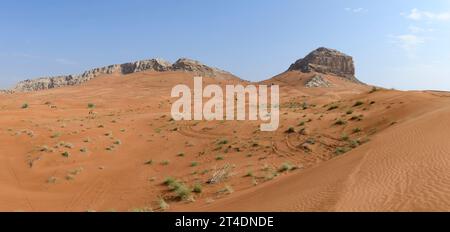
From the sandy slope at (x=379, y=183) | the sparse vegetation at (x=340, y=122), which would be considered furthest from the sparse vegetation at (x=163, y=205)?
the sparse vegetation at (x=340, y=122)

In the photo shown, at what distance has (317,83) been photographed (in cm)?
6291

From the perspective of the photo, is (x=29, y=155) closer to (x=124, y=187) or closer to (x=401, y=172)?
(x=124, y=187)

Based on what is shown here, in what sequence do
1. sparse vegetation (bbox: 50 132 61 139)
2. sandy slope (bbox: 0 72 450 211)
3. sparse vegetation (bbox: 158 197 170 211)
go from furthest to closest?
sparse vegetation (bbox: 50 132 61 139), sparse vegetation (bbox: 158 197 170 211), sandy slope (bbox: 0 72 450 211)

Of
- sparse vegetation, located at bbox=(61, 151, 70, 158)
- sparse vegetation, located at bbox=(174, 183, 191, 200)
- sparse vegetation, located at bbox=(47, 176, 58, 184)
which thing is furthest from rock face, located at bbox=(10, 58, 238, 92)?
sparse vegetation, located at bbox=(174, 183, 191, 200)

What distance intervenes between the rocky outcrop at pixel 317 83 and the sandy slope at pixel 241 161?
108 ft

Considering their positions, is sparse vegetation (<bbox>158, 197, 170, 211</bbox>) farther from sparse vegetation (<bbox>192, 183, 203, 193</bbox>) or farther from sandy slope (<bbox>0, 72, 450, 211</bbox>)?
sparse vegetation (<bbox>192, 183, 203, 193</bbox>)

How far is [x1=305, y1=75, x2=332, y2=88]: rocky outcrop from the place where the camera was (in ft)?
202

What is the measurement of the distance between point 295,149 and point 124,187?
7.91 meters

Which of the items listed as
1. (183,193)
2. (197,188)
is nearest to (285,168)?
(197,188)

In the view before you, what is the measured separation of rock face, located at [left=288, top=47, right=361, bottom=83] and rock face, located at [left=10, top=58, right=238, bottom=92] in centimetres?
1599

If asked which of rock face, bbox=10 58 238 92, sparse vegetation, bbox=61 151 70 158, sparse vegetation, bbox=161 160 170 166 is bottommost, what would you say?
sparse vegetation, bbox=161 160 170 166

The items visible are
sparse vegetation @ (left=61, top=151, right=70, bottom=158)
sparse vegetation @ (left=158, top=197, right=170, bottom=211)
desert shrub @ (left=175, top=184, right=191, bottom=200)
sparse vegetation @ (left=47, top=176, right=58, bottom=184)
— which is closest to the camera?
sparse vegetation @ (left=158, top=197, right=170, bottom=211)

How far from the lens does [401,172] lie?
7332 millimetres

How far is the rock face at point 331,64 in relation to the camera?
72.9 metres
